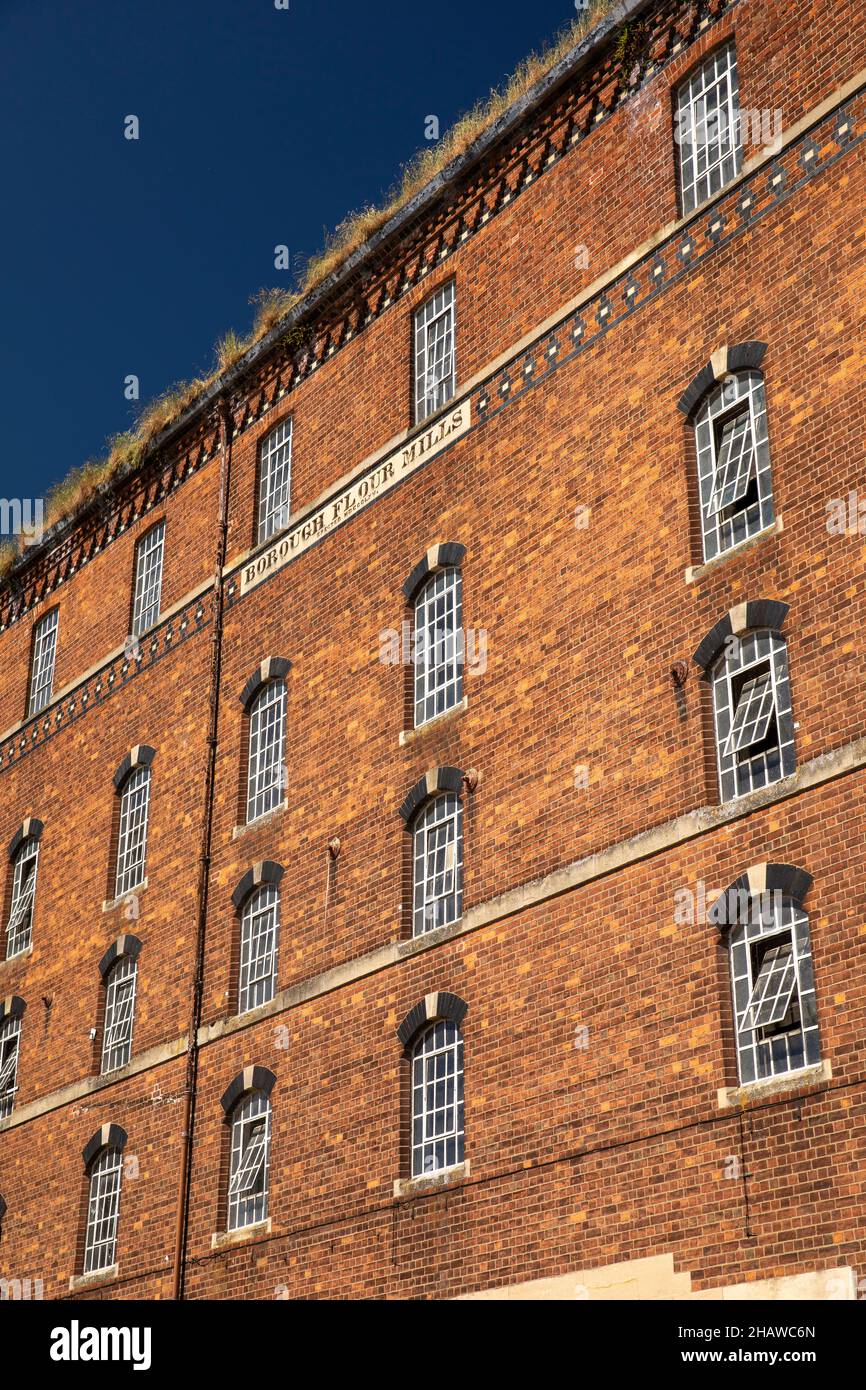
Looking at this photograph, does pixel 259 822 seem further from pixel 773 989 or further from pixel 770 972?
pixel 773 989

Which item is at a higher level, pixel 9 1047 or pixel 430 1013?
pixel 9 1047

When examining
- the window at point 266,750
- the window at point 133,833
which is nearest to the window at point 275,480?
Answer: the window at point 266,750

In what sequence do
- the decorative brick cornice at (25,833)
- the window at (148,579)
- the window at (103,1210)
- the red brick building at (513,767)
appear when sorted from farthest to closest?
the decorative brick cornice at (25,833), the window at (148,579), the window at (103,1210), the red brick building at (513,767)

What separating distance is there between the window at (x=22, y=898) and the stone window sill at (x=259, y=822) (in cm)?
639

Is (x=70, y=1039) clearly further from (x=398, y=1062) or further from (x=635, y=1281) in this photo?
(x=635, y=1281)

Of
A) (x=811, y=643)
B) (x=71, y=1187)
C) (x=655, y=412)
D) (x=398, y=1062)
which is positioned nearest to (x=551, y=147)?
(x=655, y=412)

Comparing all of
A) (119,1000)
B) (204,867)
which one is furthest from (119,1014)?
(204,867)

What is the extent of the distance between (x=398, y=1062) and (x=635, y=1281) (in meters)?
4.86

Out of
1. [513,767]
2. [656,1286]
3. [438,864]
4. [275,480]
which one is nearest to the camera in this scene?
[656,1286]

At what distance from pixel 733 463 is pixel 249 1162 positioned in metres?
10.9

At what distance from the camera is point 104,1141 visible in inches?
1061

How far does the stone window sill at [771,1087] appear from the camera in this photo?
1686cm

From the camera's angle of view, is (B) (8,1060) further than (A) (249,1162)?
Yes

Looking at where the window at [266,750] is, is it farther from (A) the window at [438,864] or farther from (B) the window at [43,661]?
(B) the window at [43,661]
